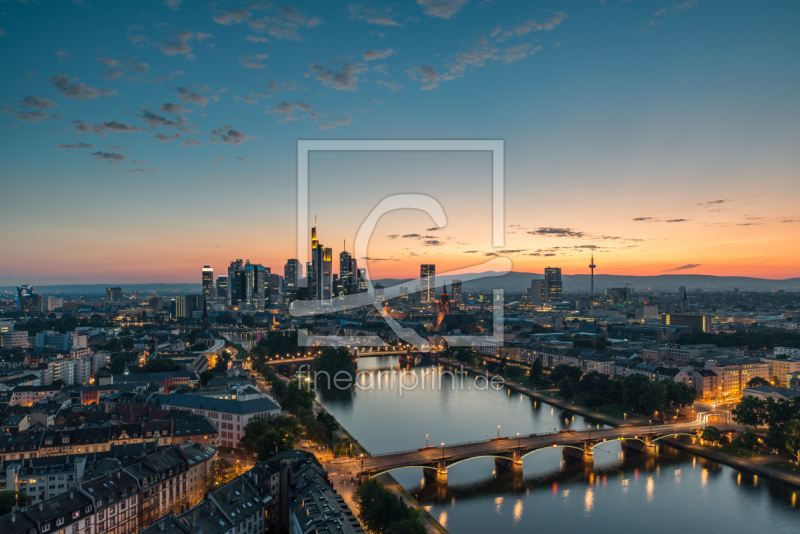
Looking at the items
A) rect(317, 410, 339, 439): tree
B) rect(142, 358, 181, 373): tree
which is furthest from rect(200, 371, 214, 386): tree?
rect(317, 410, 339, 439): tree

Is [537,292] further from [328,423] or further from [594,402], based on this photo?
[328,423]

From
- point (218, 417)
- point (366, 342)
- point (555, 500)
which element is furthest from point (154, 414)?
point (366, 342)

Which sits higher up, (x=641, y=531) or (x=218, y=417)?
(x=218, y=417)

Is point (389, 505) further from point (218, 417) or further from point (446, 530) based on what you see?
point (218, 417)

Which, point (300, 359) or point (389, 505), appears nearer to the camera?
point (389, 505)

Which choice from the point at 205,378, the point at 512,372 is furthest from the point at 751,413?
the point at 205,378
